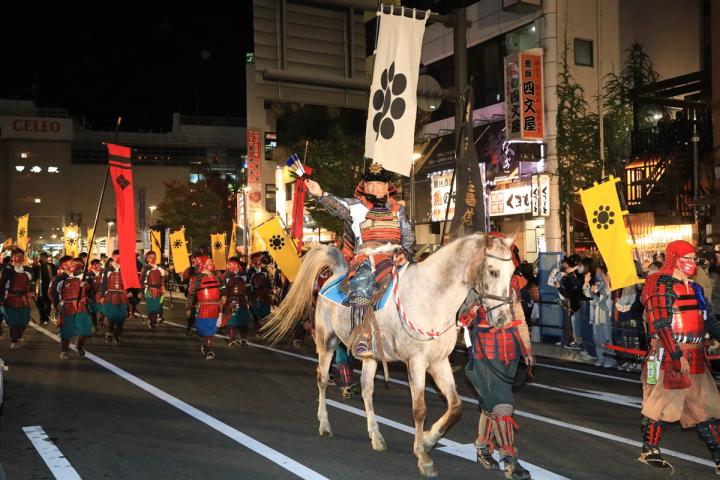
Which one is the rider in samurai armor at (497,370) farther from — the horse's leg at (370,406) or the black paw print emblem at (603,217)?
the black paw print emblem at (603,217)

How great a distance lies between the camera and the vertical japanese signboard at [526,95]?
21562 mm

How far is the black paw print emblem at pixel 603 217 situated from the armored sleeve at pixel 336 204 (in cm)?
440

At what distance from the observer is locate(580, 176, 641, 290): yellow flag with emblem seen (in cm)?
952

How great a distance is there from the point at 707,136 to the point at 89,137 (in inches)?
2678

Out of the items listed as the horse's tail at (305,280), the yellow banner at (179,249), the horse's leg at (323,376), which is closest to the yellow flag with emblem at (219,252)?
the yellow banner at (179,249)

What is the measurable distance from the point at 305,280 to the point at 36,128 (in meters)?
70.1

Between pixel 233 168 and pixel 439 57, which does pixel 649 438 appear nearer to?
pixel 439 57

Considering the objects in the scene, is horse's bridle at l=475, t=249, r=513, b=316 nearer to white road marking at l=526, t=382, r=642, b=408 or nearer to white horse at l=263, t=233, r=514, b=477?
white horse at l=263, t=233, r=514, b=477

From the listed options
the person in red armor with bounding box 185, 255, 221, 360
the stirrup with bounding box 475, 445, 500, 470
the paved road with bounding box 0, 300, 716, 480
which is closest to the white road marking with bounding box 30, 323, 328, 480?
the paved road with bounding box 0, 300, 716, 480

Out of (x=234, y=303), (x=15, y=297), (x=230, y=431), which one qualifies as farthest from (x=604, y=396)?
(x=15, y=297)

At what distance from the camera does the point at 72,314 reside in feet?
44.7

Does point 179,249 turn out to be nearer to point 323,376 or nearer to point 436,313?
point 323,376

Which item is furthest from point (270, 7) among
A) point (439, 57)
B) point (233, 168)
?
point (233, 168)

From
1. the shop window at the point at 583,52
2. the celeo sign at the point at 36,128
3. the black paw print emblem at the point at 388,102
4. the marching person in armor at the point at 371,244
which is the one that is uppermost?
the celeo sign at the point at 36,128
